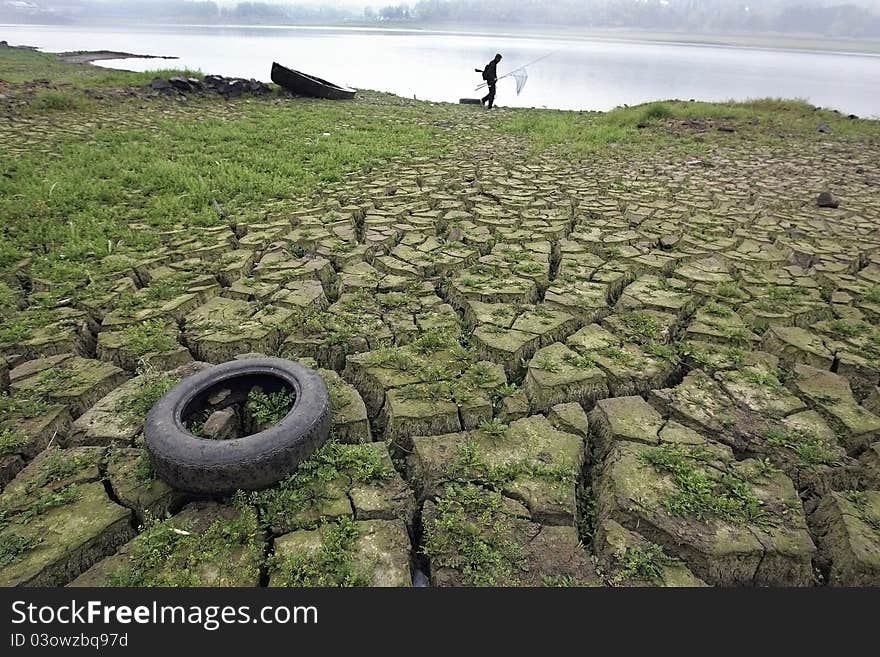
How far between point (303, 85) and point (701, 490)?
38.5 feet

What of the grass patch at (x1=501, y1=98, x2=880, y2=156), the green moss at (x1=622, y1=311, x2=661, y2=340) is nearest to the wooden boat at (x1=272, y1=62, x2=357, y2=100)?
the grass patch at (x1=501, y1=98, x2=880, y2=156)

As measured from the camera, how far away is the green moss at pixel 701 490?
168 centimetres

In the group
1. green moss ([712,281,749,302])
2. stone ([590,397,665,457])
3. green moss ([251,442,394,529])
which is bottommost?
green moss ([251,442,394,529])

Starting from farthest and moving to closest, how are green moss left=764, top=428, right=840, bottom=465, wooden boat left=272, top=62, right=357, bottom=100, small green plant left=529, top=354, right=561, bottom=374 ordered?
wooden boat left=272, top=62, right=357, bottom=100 → small green plant left=529, top=354, right=561, bottom=374 → green moss left=764, top=428, right=840, bottom=465

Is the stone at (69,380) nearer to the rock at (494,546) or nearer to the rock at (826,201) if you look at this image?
the rock at (494,546)

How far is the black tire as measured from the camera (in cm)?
163

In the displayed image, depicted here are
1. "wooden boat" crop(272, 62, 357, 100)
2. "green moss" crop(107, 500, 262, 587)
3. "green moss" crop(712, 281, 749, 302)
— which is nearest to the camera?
"green moss" crop(107, 500, 262, 587)

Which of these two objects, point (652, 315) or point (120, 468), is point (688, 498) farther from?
point (120, 468)

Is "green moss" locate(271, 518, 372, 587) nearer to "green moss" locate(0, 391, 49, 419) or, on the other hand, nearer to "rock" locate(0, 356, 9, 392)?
"green moss" locate(0, 391, 49, 419)

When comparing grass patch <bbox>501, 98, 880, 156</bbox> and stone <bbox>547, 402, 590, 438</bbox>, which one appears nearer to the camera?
stone <bbox>547, 402, 590, 438</bbox>

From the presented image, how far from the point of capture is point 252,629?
1.29 metres

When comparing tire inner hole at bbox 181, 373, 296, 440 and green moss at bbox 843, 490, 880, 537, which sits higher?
green moss at bbox 843, 490, 880, 537

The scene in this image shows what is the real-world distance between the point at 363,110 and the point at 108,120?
14.9 ft

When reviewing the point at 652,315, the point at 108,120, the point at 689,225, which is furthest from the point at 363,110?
the point at 652,315
